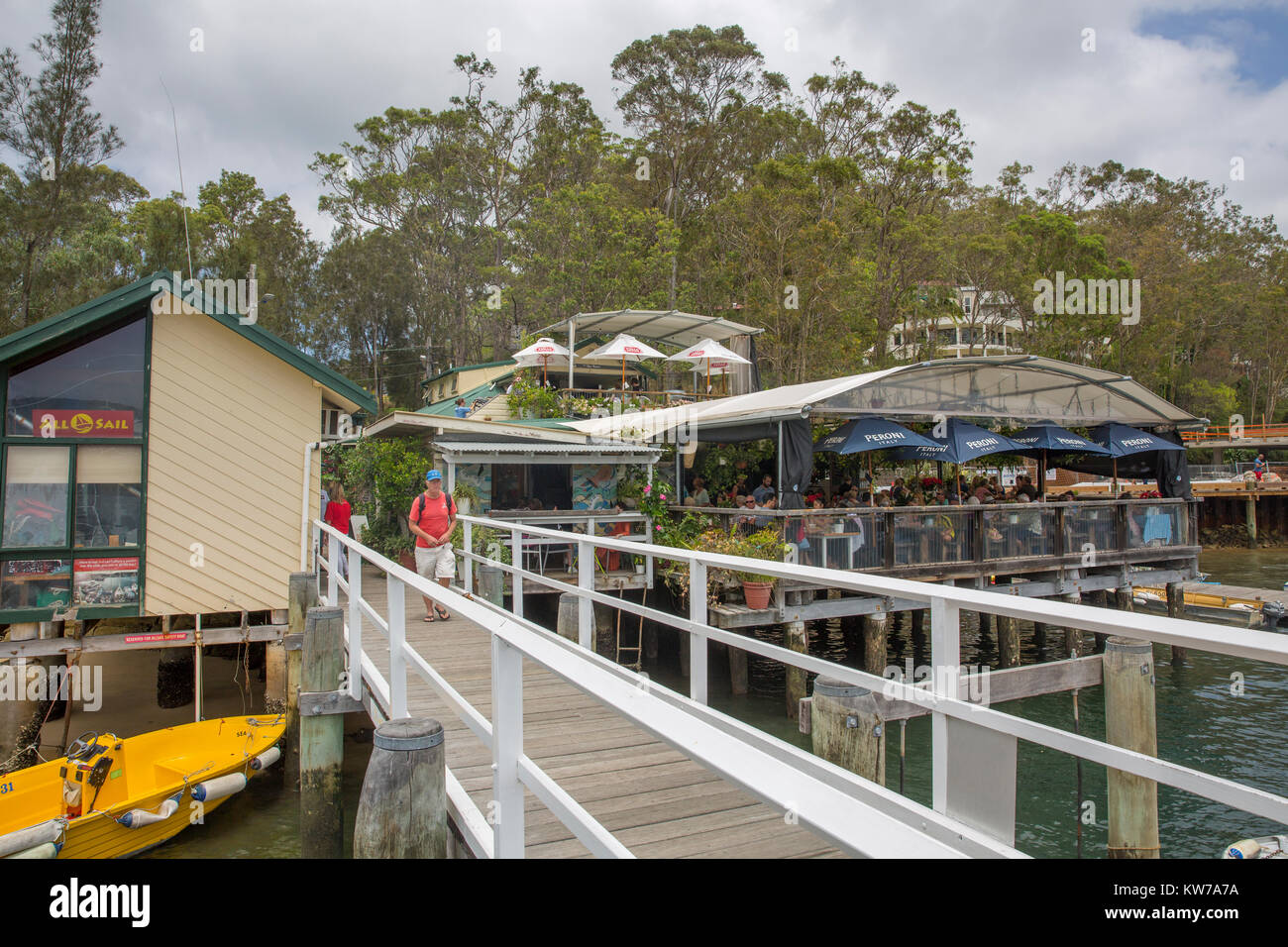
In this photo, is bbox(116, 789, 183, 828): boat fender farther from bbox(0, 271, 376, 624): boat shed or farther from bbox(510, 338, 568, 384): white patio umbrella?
bbox(510, 338, 568, 384): white patio umbrella

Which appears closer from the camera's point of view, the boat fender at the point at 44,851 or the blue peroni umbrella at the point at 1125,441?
the boat fender at the point at 44,851

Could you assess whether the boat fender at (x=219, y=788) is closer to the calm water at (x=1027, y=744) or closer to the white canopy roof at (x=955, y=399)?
the calm water at (x=1027, y=744)

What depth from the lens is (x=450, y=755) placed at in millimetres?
4699

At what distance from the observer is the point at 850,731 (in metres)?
3.58

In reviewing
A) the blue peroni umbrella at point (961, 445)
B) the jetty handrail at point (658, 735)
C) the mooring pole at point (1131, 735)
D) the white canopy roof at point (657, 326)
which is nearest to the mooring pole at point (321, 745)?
the jetty handrail at point (658, 735)

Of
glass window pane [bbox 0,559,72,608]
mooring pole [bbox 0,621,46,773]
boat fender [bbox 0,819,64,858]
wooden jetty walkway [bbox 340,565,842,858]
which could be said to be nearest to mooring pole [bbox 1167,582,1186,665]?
wooden jetty walkway [bbox 340,565,842,858]

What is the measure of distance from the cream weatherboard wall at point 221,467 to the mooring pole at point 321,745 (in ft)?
14.6

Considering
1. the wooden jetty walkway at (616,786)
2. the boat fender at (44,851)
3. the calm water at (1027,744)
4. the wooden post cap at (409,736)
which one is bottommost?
the calm water at (1027,744)

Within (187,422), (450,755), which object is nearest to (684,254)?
(187,422)

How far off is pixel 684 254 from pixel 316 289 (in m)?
23.9

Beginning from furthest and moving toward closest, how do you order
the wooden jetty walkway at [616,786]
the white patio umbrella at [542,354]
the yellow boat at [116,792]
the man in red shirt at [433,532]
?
the white patio umbrella at [542,354] → the man in red shirt at [433,532] → the yellow boat at [116,792] → the wooden jetty walkway at [616,786]

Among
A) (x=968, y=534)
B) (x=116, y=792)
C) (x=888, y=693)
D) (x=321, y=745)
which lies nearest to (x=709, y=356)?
(x=968, y=534)

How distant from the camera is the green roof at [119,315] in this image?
9141 millimetres

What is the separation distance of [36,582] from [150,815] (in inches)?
137
